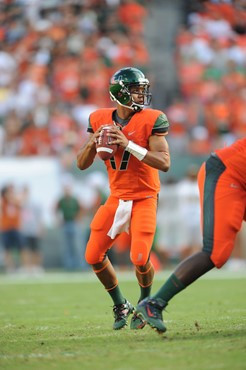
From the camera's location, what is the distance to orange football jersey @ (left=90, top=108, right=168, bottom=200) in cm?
566

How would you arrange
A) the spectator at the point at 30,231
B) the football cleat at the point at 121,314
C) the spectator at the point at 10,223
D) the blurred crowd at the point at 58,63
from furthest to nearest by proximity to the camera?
1. the blurred crowd at the point at 58,63
2. the spectator at the point at 30,231
3. the spectator at the point at 10,223
4. the football cleat at the point at 121,314

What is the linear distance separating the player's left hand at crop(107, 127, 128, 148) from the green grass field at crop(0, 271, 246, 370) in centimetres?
123

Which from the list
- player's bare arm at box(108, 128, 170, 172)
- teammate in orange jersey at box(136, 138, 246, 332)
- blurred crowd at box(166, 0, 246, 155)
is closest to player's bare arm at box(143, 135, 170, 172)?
player's bare arm at box(108, 128, 170, 172)

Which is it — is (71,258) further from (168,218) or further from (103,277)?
(103,277)

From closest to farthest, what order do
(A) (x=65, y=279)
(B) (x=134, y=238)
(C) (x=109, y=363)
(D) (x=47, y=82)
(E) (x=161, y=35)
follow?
(C) (x=109, y=363), (B) (x=134, y=238), (A) (x=65, y=279), (D) (x=47, y=82), (E) (x=161, y=35)

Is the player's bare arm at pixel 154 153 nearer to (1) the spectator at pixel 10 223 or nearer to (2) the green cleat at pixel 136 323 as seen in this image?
(2) the green cleat at pixel 136 323

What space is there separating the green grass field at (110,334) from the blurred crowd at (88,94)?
4115 millimetres

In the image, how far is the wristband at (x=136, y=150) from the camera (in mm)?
5430

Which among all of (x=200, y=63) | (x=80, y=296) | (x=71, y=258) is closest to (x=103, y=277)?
(x=80, y=296)

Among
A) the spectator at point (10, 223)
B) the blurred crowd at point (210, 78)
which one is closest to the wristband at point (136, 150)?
the spectator at point (10, 223)

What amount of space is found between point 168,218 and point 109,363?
33.1 ft

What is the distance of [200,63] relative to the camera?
1616 centimetres

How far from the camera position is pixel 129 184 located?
574 centimetres

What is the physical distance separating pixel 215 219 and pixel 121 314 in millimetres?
1333
